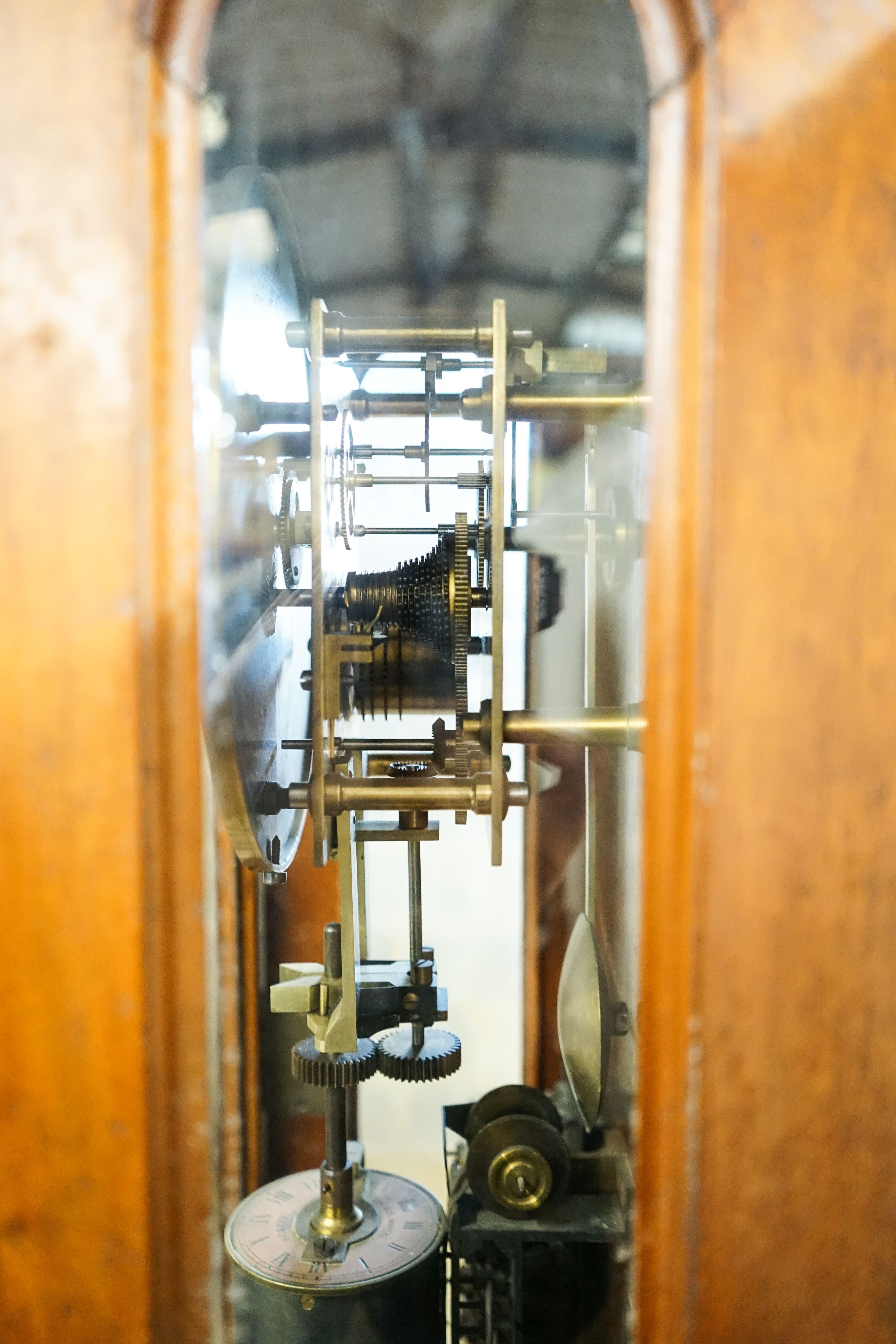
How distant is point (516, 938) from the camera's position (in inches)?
92.5

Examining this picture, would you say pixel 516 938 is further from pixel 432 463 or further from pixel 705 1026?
pixel 705 1026

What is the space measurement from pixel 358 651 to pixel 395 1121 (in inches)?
73.9

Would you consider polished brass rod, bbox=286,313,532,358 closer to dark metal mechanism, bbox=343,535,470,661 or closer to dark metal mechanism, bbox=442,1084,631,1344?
dark metal mechanism, bbox=343,535,470,661

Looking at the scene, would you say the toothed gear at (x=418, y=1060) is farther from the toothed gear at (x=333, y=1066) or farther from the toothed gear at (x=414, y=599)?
the toothed gear at (x=414, y=599)

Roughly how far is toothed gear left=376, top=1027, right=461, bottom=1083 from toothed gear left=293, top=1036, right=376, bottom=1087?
0.03 m

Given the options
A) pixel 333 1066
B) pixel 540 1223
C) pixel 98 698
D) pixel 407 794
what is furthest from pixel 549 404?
pixel 540 1223

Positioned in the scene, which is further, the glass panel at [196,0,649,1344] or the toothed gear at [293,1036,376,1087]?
the toothed gear at [293,1036,376,1087]

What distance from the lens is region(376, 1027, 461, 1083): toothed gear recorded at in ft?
4.50

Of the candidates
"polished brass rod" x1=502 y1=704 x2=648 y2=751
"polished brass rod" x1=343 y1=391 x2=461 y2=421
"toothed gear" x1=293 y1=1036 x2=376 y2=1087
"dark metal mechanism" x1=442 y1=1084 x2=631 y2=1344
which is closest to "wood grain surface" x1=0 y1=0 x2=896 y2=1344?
"polished brass rod" x1=502 y1=704 x2=648 y2=751

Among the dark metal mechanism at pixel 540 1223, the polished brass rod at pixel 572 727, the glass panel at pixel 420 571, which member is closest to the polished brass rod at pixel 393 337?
the glass panel at pixel 420 571

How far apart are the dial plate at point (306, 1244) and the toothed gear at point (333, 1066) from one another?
1.09ft

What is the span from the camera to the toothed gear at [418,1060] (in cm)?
137

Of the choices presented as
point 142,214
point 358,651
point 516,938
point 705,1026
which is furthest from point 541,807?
point 142,214

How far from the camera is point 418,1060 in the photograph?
1.37 meters
